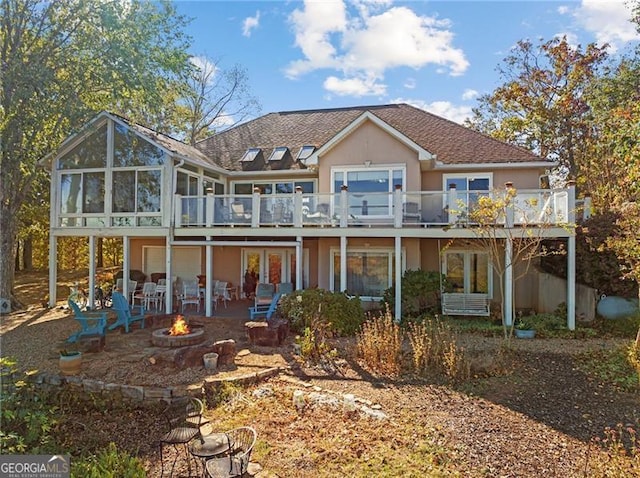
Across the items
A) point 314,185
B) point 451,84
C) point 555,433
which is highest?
point 451,84

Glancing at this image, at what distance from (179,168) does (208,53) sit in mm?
22360

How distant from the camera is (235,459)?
4.53 m

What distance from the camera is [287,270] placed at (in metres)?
16.3

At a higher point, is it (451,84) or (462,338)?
(451,84)

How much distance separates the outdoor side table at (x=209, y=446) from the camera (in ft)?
15.2

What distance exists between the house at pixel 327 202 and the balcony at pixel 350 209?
0.11 feet

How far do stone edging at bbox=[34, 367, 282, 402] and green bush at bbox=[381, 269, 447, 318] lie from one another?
5.76 meters

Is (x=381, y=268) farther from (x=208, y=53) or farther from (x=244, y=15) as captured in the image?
(x=208, y=53)

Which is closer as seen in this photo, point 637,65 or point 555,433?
point 555,433

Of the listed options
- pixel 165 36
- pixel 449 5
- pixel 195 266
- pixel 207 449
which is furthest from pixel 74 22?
pixel 207 449

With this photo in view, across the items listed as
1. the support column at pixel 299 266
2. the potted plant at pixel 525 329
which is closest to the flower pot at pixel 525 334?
the potted plant at pixel 525 329

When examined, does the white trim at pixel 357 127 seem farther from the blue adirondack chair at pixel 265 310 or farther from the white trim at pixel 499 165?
the blue adirondack chair at pixel 265 310

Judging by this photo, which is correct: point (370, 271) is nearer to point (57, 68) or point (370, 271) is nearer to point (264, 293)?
point (264, 293)

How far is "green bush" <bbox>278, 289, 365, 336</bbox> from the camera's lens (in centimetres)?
1074
